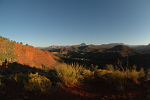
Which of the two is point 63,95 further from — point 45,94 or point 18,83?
point 18,83

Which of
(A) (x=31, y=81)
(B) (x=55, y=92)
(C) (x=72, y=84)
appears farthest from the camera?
(C) (x=72, y=84)

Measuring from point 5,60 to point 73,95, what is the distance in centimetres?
1322

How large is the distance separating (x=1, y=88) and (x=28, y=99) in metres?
1.61

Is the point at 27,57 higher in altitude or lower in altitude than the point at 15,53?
lower

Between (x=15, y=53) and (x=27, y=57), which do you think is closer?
(x=15, y=53)

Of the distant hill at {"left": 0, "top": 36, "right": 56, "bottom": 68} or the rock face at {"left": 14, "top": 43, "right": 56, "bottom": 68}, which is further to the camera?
the rock face at {"left": 14, "top": 43, "right": 56, "bottom": 68}

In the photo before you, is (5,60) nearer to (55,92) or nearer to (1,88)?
(1,88)

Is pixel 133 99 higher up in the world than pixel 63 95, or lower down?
higher up

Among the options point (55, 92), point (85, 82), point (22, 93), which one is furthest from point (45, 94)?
point (85, 82)

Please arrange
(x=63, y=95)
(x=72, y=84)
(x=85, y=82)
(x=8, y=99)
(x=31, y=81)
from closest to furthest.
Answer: (x=8, y=99) < (x=63, y=95) < (x=31, y=81) < (x=72, y=84) < (x=85, y=82)

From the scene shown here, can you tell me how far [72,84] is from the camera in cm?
388

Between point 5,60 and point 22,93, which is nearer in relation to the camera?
point 22,93

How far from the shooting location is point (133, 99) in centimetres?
246

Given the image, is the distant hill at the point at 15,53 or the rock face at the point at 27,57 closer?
the distant hill at the point at 15,53
